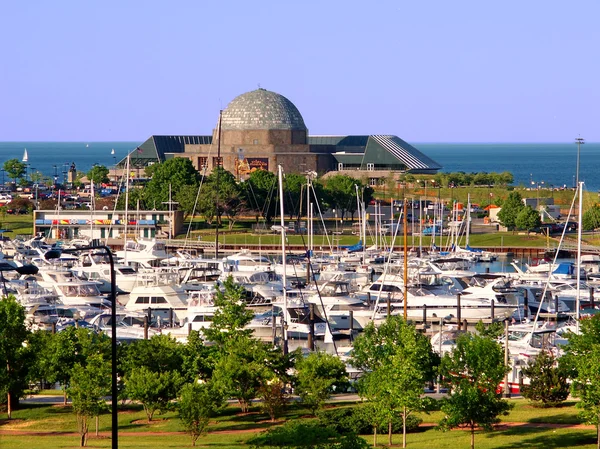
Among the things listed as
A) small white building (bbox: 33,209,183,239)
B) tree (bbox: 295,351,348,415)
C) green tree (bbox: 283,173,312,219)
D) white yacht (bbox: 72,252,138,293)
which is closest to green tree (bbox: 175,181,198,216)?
small white building (bbox: 33,209,183,239)

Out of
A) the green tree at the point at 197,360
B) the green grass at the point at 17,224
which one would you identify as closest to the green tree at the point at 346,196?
the green grass at the point at 17,224

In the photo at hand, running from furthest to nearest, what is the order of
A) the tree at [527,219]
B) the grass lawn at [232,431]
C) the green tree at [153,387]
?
the tree at [527,219] < the green tree at [153,387] < the grass lawn at [232,431]

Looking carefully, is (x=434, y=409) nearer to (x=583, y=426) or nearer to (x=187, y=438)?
(x=583, y=426)

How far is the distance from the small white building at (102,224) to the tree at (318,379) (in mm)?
50250

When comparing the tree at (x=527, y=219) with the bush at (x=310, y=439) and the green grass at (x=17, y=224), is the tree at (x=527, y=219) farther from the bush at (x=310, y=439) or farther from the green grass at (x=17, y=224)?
the bush at (x=310, y=439)

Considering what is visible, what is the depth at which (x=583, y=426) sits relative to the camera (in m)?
29.9

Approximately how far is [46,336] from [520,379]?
1478 centimetres

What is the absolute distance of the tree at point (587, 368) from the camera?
27.8m

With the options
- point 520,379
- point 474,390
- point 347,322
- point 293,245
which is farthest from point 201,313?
point 293,245

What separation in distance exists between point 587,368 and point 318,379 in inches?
301

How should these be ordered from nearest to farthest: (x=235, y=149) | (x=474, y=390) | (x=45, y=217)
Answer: (x=474, y=390)
(x=45, y=217)
(x=235, y=149)

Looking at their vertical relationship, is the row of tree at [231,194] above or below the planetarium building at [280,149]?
below

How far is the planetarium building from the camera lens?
13000cm

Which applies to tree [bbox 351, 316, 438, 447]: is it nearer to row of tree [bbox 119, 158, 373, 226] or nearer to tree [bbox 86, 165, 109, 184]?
row of tree [bbox 119, 158, 373, 226]
